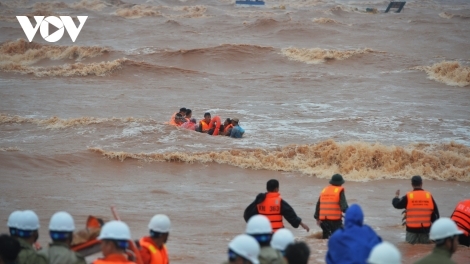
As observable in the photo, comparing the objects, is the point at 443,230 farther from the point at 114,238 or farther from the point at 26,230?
the point at 26,230

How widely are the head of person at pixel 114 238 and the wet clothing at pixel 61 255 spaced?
475mm

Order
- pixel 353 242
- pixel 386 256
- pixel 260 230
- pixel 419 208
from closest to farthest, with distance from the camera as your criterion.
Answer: pixel 386 256, pixel 260 230, pixel 353 242, pixel 419 208

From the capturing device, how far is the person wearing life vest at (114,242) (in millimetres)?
4852

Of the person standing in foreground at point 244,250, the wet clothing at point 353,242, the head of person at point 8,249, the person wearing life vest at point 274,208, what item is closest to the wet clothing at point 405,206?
the person wearing life vest at point 274,208

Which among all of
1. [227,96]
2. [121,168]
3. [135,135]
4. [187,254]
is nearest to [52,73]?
[227,96]

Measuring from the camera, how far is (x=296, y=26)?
50.8 meters

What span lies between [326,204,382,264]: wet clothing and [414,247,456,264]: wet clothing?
764 millimetres

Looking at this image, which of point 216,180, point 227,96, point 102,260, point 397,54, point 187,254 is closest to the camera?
point 102,260

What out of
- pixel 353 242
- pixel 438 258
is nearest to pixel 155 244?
pixel 353 242

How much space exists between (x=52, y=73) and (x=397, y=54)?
19.0 metres

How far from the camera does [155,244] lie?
18.2ft

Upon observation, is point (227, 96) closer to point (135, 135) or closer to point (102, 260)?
point (135, 135)

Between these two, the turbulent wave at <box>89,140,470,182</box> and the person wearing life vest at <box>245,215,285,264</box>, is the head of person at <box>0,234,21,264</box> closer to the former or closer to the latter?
the person wearing life vest at <box>245,215,285,264</box>

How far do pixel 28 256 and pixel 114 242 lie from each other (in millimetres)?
901
